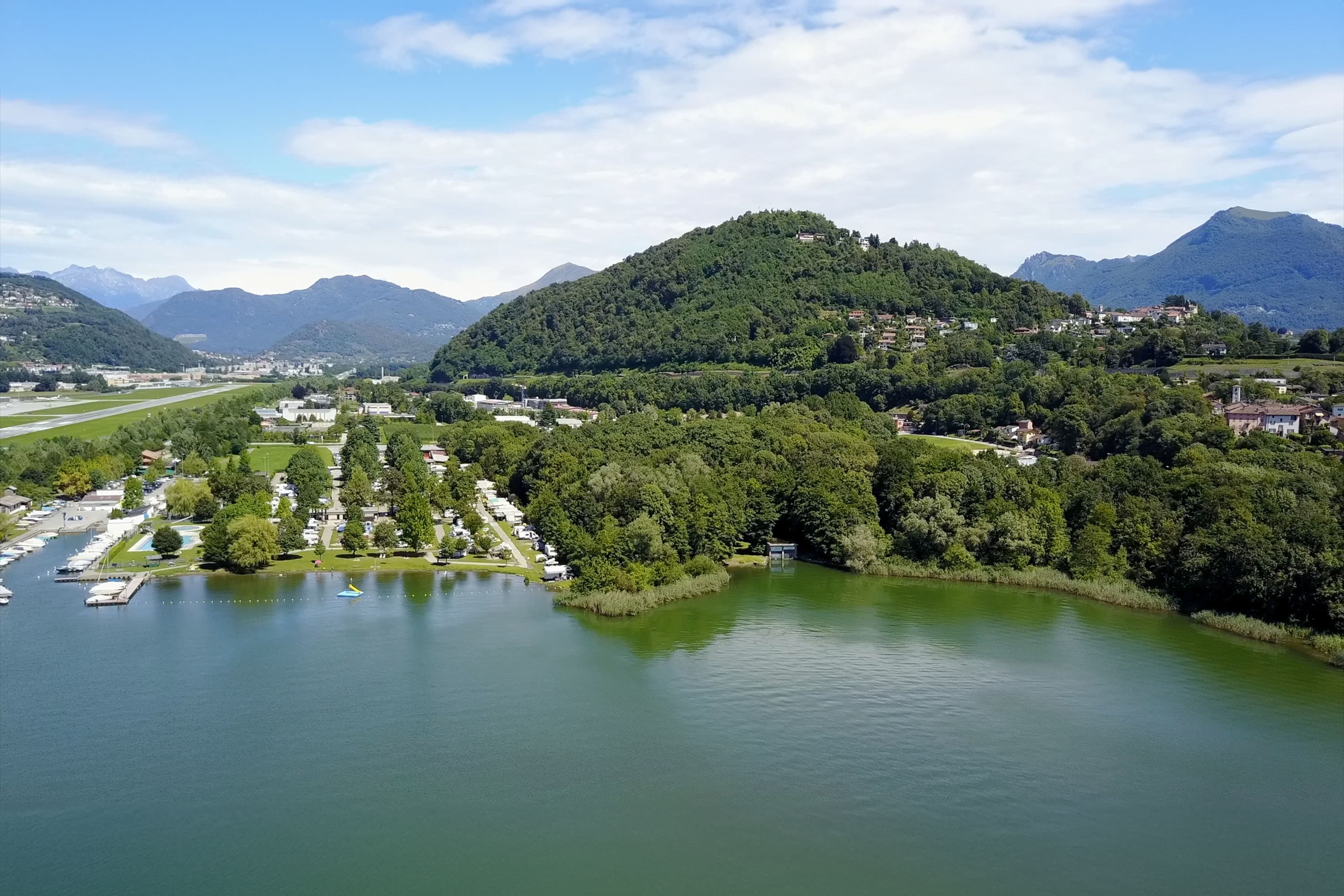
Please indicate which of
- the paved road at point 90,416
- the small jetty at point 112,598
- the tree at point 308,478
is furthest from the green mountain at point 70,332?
the small jetty at point 112,598

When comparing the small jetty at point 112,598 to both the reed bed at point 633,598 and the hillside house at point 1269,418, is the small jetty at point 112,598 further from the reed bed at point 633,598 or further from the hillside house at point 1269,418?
the hillside house at point 1269,418

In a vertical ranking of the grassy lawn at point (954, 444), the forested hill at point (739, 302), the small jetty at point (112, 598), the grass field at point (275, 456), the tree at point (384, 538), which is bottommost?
the small jetty at point (112, 598)

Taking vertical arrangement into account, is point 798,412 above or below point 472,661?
above

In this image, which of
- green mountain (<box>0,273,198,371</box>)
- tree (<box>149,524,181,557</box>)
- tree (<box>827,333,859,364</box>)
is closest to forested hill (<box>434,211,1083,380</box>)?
tree (<box>827,333,859,364</box>)

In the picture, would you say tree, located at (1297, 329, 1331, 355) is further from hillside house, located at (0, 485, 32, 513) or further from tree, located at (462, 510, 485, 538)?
hillside house, located at (0, 485, 32, 513)

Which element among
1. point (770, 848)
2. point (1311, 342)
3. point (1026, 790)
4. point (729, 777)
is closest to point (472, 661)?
point (729, 777)

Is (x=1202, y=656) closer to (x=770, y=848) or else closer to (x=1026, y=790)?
(x=1026, y=790)

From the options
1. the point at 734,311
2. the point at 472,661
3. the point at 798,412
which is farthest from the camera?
the point at 734,311

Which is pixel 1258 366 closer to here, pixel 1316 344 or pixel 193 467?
pixel 1316 344
